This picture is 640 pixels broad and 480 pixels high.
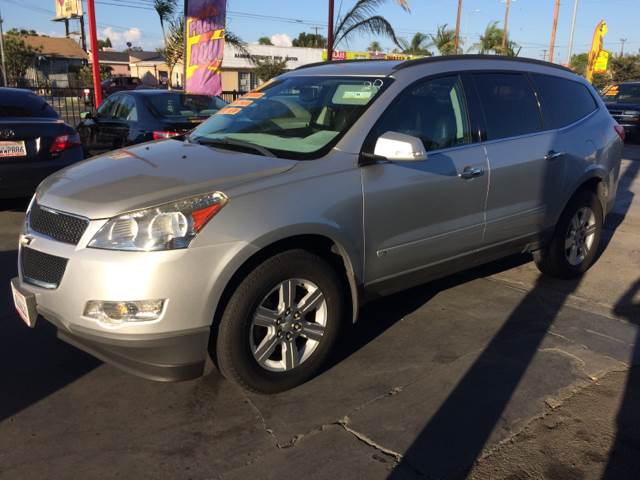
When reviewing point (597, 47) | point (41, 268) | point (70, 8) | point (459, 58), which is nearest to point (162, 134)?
point (459, 58)

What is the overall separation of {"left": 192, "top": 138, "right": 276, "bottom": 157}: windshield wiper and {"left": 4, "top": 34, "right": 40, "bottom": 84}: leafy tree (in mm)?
52995

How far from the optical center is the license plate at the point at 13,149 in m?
6.25

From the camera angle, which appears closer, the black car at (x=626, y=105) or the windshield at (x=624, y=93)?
the black car at (x=626, y=105)

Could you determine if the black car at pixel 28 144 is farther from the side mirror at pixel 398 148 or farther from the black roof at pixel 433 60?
the side mirror at pixel 398 148

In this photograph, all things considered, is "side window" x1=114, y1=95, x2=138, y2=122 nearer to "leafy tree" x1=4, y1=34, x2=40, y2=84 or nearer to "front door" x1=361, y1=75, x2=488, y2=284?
"front door" x1=361, y1=75, x2=488, y2=284

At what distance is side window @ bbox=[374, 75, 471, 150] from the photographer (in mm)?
3627

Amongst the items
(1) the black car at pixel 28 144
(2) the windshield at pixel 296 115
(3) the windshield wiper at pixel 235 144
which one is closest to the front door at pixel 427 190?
(2) the windshield at pixel 296 115

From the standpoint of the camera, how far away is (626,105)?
56.7 feet

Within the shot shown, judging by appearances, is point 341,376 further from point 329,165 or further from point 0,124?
point 0,124

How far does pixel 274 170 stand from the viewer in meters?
3.12

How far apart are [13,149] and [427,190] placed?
15.9 feet

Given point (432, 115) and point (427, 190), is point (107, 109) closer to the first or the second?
point (432, 115)

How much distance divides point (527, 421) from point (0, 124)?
5.96 m

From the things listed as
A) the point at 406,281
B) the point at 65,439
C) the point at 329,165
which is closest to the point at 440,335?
the point at 406,281
